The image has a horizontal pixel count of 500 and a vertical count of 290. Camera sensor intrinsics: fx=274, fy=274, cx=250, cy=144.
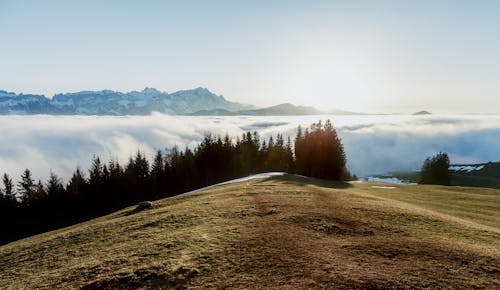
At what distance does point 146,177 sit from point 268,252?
292 feet

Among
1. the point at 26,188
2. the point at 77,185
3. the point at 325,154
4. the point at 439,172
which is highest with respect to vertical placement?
the point at 325,154

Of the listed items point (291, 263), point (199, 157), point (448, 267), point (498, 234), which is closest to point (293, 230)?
point (291, 263)

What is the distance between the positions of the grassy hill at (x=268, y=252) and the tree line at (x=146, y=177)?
53731 millimetres

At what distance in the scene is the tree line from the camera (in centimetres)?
7969

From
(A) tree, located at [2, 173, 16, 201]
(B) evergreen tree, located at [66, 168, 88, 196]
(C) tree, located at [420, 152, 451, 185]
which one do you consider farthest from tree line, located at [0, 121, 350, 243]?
(C) tree, located at [420, 152, 451, 185]

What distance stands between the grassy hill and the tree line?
53731 mm

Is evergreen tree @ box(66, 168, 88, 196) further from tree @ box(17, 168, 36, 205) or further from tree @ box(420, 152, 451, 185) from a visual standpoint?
tree @ box(420, 152, 451, 185)

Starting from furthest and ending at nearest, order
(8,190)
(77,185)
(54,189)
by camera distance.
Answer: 1. (77,185)
2. (8,190)
3. (54,189)

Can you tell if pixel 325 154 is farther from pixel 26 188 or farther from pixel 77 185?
pixel 26 188

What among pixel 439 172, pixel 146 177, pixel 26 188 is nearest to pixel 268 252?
pixel 146 177

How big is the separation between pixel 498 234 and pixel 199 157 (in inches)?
3297

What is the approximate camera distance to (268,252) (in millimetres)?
15836

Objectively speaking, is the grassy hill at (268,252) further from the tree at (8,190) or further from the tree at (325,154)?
the tree at (8,190)

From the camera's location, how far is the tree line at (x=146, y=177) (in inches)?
3137
